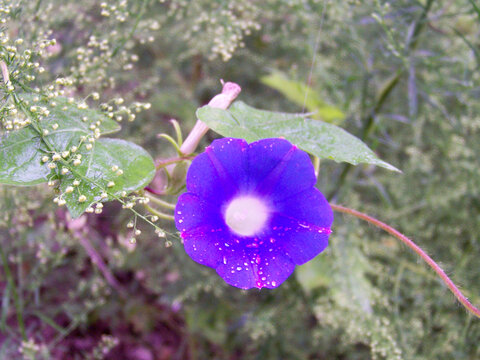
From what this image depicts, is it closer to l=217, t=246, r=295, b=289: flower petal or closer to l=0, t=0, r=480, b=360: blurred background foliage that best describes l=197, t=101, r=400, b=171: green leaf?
l=217, t=246, r=295, b=289: flower petal

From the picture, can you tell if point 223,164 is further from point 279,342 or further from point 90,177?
point 279,342

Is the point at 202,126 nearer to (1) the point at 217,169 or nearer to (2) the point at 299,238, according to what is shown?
(1) the point at 217,169

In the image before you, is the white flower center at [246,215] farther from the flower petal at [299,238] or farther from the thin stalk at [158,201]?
the thin stalk at [158,201]

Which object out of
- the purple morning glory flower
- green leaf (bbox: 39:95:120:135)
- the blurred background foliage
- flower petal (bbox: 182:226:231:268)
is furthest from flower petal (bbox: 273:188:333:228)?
the blurred background foliage

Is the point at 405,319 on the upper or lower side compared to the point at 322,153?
lower

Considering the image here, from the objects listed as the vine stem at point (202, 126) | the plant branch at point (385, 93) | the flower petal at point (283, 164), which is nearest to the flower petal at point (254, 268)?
the flower petal at point (283, 164)

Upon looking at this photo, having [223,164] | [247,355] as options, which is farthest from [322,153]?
[247,355]

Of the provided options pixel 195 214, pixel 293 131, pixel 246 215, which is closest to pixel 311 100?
pixel 293 131
